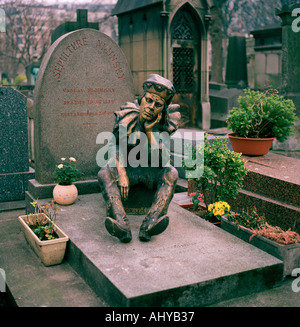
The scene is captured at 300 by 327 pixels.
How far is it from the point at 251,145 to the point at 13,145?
3887mm

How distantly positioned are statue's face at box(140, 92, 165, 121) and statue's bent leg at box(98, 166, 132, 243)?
750 millimetres

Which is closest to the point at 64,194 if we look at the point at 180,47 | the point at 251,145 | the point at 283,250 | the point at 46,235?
the point at 46,235

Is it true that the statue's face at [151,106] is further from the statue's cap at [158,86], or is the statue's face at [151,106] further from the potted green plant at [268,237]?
the potted green plant at [268,237]

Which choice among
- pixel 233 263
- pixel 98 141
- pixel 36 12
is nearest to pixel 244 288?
pixel 233 263

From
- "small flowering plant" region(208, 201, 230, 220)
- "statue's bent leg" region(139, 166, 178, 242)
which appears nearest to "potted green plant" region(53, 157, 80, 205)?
"statue's bent leg" region(139, 166, 178, 242)

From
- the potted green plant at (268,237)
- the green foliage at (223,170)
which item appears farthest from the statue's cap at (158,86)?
the potted green plant at (268,237)

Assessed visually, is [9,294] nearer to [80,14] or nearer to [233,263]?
[233,263]

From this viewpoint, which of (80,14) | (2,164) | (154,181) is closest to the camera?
(154,181)

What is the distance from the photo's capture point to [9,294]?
413 centimetres

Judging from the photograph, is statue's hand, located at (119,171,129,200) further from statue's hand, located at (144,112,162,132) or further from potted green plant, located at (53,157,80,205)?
potted green plant, located at (53,157,80,205)

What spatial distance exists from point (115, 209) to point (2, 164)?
10.9 ft

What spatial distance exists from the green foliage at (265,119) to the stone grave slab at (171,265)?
216cm

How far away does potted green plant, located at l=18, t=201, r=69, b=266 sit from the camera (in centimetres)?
456

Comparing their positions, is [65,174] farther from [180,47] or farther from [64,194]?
[180,47]
